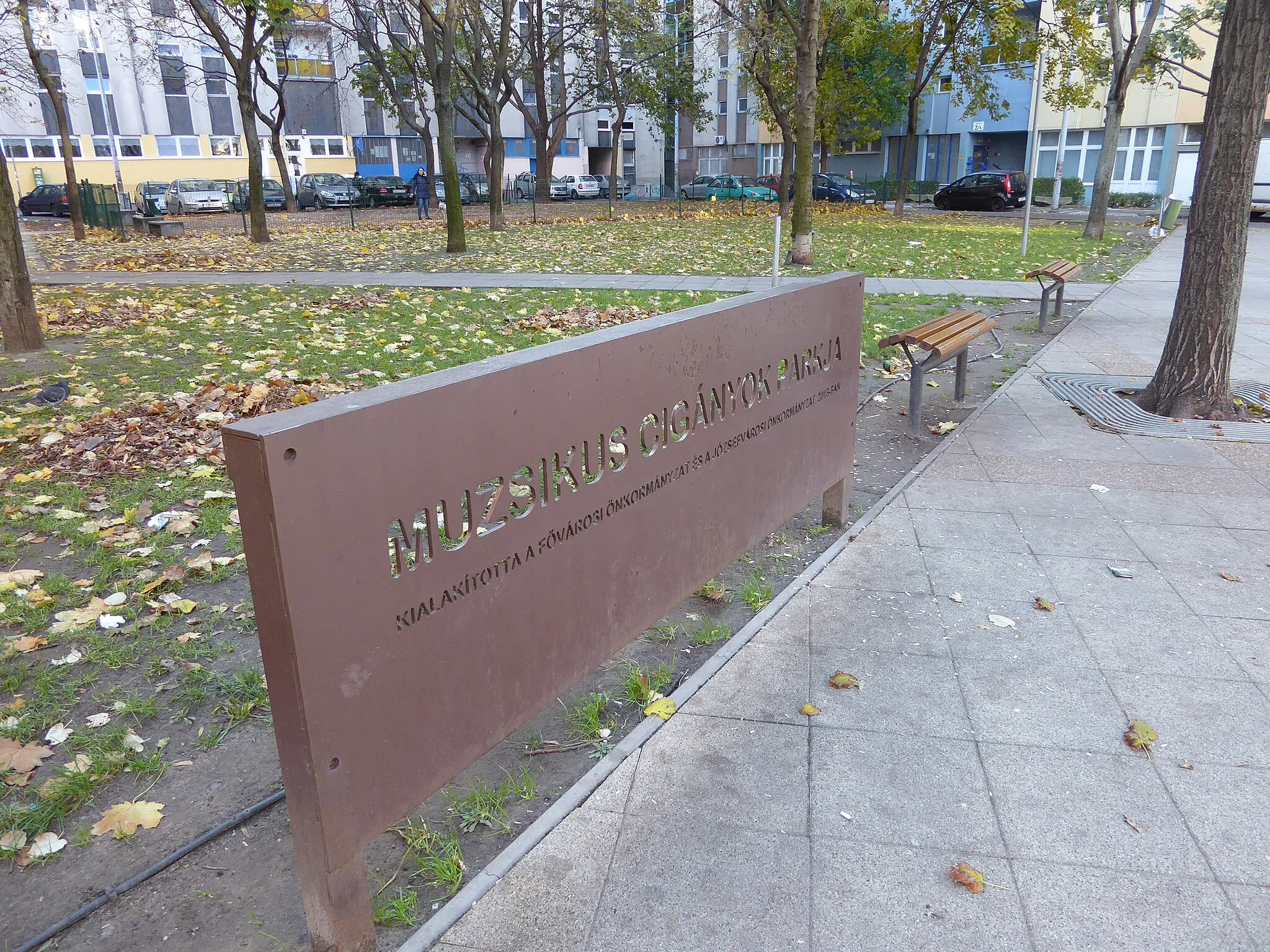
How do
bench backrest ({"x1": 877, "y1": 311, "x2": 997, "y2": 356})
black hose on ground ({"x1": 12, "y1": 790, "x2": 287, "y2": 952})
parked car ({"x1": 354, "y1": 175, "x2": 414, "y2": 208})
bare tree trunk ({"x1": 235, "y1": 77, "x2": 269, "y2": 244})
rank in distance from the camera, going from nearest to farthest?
black hose on ground ({"x1": 12, "y1": 790, "x2": 287, "y2": 952}) → bench backrest ({"x1": 877, "y1": 311, "x2": 997, "y2": 356}) → bare tree trunk ({"x1": 235, "y1": 77, "x2": 269, "y2": 244}) → parked car ({"x1": 354, "y1": 175, "x2": 414, "y2": 208})

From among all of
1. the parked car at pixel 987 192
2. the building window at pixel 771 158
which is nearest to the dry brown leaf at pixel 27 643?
the parked car at pixel 987 192

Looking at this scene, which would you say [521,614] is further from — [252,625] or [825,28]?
[825,28]

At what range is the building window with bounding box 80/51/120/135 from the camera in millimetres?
47719

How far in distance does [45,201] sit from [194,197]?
6.81m

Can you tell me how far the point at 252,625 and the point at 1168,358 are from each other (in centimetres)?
666

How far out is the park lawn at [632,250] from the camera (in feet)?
55.1

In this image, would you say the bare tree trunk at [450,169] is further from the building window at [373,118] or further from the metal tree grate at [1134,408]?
the building window at [373,118]

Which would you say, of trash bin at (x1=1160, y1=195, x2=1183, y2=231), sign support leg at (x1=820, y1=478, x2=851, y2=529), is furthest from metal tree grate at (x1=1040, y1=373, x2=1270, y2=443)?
trash bin at (x1=1160, y1=195, x2=1183, y2=231)

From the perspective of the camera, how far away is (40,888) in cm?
263

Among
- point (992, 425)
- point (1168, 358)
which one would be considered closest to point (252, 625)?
point (992, 425)

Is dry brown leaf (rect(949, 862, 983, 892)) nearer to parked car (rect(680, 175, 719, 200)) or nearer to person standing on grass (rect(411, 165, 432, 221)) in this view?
person standing on grass (rect(411, 165, 432, 221))

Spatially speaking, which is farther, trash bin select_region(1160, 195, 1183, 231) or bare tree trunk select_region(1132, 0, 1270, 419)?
trash bin select_region(1160, 195, 1183, 231)

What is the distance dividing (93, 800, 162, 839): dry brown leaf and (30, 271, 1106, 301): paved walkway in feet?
36.3

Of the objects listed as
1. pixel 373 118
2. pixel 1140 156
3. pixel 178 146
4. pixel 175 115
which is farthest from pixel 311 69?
pixel 1140 156
